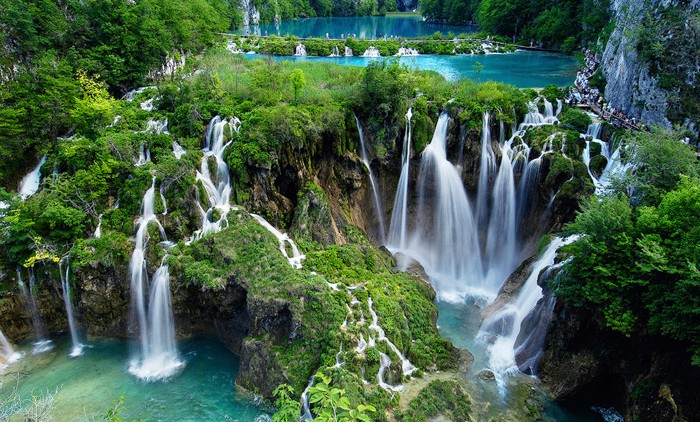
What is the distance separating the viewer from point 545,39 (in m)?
61.4

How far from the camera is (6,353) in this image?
60.5 ft

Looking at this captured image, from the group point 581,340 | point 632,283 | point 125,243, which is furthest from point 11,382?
point 632,283

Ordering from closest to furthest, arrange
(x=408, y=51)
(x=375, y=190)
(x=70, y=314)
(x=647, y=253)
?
(x=647, y=253)
(x=70, y=314)
(x=375, y=190)
(x=408, y=51)

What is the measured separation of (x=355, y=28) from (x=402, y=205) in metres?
87.7

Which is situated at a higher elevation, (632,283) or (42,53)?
(42,53)

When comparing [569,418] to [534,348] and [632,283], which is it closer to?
[534,348]

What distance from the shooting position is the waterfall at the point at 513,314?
19.4m

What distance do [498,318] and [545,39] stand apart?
5487cm

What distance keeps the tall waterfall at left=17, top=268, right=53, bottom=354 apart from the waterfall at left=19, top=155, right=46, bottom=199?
17.2 feet

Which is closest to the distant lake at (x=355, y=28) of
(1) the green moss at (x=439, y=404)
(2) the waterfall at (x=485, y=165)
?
(2) the waterfall at (x=485, y=165)

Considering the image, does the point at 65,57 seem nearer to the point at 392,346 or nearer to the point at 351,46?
the point at 392,346

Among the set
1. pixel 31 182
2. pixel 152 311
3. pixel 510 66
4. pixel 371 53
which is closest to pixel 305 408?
pixel 152 311

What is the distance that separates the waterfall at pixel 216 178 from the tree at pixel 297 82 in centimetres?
424

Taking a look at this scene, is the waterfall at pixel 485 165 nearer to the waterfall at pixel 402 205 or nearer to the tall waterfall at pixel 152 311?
the waterfall at pixel 402 205
